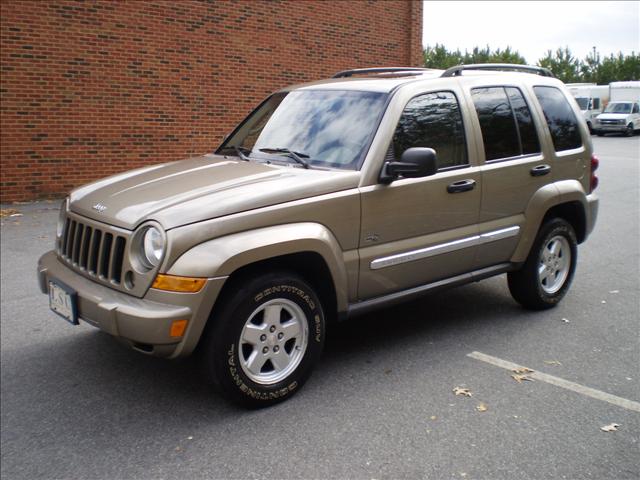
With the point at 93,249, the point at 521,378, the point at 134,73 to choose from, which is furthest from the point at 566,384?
the point at 134,73

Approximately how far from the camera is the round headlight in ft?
11.4

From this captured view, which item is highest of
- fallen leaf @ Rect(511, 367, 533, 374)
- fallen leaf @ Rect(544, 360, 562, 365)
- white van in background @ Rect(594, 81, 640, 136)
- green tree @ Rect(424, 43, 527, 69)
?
green tree @ Rect(424, 43, 527, 69)

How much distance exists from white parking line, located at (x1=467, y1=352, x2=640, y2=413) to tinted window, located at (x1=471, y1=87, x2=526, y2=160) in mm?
1479

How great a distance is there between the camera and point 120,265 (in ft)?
12.0

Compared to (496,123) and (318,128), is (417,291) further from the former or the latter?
(496,123)

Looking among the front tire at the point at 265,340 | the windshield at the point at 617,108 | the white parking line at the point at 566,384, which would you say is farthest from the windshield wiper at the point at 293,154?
the windshield at the point at 617,108

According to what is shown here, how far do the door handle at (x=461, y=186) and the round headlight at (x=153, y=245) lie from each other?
6.86 feet

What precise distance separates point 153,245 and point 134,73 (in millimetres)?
9360

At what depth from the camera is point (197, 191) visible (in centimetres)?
381

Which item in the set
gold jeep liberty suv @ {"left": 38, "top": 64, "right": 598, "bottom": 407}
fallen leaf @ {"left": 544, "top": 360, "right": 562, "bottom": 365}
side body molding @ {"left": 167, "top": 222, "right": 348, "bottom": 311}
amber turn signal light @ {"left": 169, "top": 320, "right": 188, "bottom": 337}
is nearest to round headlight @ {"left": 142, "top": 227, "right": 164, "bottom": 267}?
gold jeep liberty suv @ {"left": 38, "top": 64, "right": 598, "bottom": 407}

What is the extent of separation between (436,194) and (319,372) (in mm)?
1456

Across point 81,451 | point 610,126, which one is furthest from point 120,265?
point 610,126

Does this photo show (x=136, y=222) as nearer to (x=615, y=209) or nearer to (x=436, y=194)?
(x=436, y=194)

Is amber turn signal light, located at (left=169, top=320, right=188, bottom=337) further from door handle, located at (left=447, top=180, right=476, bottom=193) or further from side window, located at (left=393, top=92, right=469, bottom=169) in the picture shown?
door handle, located at (left=447, top=180, right=476, bottom=193)
